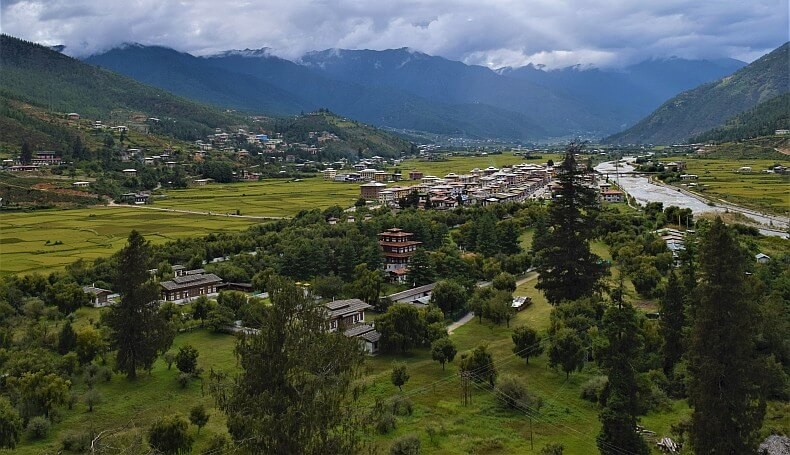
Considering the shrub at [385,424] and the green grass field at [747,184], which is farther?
the green grass field at [747,184]

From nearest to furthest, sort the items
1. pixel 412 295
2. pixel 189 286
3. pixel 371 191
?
pixel 412 295, pixel 189 286, pixel 371 191

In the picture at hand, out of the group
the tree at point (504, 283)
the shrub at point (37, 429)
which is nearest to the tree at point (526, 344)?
the tree at point (504, 283)

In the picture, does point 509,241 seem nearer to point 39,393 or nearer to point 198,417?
point 198,417

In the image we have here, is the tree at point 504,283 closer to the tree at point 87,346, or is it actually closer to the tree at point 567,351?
the tree at point 567,351

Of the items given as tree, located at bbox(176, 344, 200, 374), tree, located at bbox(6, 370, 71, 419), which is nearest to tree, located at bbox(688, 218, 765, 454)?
tree, located at bbox(176, 344, 200, 374)

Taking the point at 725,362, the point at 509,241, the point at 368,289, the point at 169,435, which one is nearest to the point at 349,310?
the point at 368,289

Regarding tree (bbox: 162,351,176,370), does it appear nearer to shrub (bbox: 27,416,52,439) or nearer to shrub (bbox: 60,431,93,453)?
shrub (bbox: 27,416,52,439)
